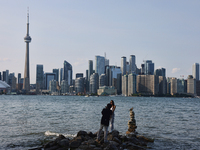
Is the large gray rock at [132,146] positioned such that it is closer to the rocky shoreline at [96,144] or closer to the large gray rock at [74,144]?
the rocky shoreline at [96,144]

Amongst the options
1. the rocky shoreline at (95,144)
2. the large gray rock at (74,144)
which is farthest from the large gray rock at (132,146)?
the large gray rock at (74,144)

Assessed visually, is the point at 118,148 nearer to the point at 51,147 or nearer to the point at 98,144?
the point at 98,144

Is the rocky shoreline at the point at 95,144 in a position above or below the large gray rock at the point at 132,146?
above

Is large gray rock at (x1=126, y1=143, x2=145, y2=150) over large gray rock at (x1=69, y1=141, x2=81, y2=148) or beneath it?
beneath

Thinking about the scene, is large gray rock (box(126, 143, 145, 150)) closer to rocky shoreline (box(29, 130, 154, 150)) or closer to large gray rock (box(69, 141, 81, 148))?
rocky shoreline (box(29, 130, 154, 150))

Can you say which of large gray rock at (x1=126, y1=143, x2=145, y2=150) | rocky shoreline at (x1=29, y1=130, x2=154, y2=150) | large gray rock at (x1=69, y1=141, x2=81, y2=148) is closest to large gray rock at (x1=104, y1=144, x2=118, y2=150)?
rocky shoreline at (x1=29, y1=130, x2=154, y2=150)

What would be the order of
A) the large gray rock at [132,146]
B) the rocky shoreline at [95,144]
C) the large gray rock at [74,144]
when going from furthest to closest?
the large gray rock at [132,146] < the large gray rock at [74,144] < the rocky shoreline at [95,144]

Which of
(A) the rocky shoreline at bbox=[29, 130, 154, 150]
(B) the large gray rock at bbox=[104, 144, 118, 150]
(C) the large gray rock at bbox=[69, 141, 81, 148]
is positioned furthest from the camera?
(C) the large gray rock at bbox=[69, 141, 81, 148]

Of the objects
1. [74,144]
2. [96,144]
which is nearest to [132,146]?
[96,144]

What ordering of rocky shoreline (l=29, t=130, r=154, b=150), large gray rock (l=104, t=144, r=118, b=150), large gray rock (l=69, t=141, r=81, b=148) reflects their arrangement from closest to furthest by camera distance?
large gray rock (l=104, t=144, r=118, b=150) < rocky shoreline (l=29, t=130, r=154, b=150) < large gray rock (l=69, t=141, r=81, b=148)

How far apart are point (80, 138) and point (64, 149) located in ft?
5.63

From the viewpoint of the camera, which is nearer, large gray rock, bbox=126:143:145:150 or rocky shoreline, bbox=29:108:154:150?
rocky shoreline, bbox=29:108:154:150

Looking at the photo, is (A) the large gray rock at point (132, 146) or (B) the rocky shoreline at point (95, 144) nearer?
(B) the rocky shoreline at point (95, 144)

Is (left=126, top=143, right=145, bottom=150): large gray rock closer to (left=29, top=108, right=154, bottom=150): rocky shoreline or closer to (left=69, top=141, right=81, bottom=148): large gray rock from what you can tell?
(left=29, top=108, right=154, bottom=150): rocky shoreline
